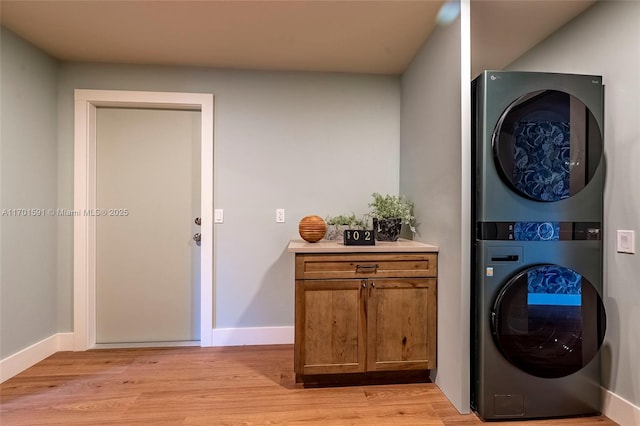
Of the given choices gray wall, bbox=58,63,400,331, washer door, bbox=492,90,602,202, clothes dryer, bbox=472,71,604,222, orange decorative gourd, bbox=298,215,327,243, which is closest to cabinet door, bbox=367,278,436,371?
orange decorative gourd, bbox=298,215,327,243

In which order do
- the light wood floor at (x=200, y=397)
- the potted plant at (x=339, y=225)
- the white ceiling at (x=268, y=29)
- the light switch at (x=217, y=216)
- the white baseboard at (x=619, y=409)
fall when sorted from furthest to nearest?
the light switch at (x=217, y=216), the potted plant at (x=339, y=225), the white ceiling at (x=268, y=29), the light wood floor at (x=200, y=397), the white baseboard at (x=619, y=409)

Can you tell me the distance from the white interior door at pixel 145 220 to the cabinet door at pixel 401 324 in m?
1.62

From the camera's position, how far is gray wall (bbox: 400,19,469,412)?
5.68 feet

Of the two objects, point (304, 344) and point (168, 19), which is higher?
point (168, 19)

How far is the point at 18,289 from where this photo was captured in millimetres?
2148

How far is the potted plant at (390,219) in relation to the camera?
229 centimetres

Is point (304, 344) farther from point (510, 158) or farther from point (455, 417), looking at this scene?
point (510, 158)

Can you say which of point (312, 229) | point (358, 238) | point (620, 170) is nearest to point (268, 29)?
point (312, 229)

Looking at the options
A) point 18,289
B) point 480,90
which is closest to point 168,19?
point 480,90

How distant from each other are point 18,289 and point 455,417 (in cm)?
291

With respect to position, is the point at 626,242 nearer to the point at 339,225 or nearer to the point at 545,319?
the point at 545,319

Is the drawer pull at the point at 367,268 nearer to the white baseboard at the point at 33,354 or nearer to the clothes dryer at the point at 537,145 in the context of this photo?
the clothes dryer at the point at 537,145

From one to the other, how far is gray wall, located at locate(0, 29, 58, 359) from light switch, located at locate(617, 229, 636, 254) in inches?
145

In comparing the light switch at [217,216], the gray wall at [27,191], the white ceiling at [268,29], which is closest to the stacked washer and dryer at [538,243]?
the white ceiling at [268,29]
